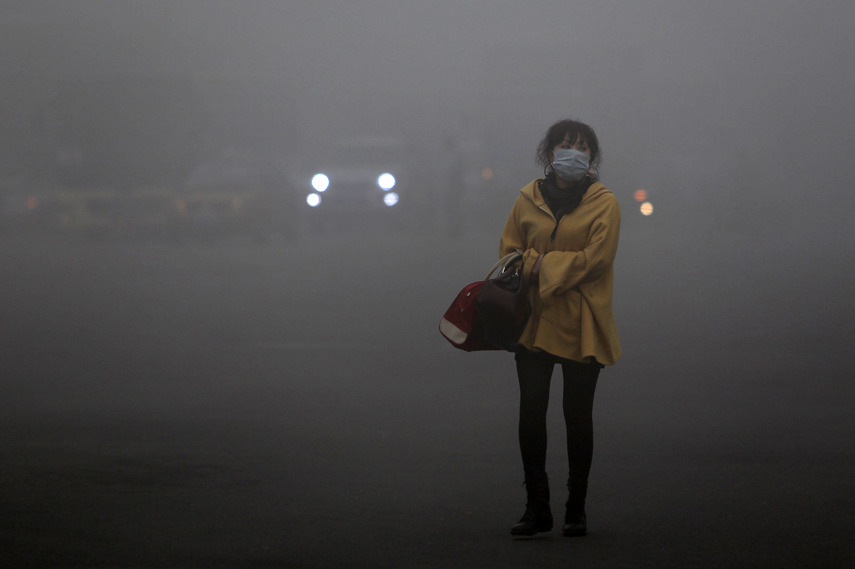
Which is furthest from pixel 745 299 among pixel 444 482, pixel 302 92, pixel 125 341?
pixel 302 92

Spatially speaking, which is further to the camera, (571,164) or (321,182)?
(321,182)

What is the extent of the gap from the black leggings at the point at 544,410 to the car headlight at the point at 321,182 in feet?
108

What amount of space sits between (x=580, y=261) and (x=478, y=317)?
48 centimetres

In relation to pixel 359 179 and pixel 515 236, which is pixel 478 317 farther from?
pixel 359 179

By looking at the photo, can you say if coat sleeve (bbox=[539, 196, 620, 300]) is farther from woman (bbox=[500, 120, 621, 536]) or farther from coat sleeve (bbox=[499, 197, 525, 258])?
coat sleeve (bbox=[499, 197, 525, 258])

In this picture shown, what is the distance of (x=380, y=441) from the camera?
7172mm

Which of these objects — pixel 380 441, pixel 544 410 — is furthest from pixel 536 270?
pixel 380 441

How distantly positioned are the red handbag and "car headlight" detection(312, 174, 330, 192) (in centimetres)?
3275

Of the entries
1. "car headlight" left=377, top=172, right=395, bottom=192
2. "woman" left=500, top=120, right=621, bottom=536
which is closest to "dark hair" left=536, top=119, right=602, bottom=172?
"woman" left=500, top=120, right=621, bottom=536

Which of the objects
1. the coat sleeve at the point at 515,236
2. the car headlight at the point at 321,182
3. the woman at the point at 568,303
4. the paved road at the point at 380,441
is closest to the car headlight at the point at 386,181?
the car headlight at the point at 321,182

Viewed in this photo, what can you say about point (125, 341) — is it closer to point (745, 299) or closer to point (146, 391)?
point (146, 391)

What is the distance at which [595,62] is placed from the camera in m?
49.9

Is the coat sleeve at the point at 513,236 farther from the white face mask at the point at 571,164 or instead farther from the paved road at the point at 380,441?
the paved road at the point at 380,441

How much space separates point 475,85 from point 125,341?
39.6 m
